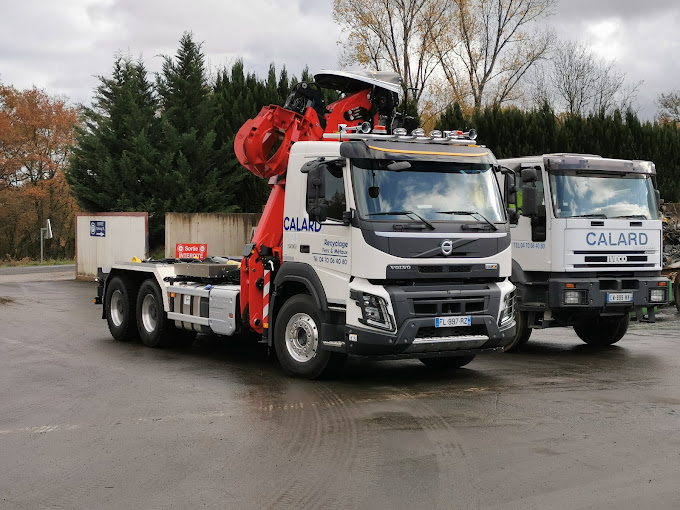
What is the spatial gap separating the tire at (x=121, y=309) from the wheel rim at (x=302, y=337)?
4.62 m

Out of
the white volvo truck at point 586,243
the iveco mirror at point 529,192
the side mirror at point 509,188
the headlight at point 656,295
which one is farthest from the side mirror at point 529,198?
the headlight at point 656,295

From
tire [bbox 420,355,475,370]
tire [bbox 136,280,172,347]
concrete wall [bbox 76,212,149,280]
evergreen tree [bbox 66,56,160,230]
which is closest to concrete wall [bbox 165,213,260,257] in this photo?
concrete wall [bbox 76,212,149,280]

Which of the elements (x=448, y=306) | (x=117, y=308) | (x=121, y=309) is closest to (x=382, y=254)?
(x=448, y=306)

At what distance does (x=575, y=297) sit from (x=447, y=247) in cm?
355

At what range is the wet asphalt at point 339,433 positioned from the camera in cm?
619

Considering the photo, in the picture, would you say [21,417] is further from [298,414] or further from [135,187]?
[135,187]

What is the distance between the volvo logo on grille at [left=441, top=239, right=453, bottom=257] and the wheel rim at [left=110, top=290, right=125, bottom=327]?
6.74m

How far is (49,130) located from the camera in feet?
172

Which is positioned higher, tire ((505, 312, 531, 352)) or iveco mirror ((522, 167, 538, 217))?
iveco mirror ((522, 167, 538, 217))

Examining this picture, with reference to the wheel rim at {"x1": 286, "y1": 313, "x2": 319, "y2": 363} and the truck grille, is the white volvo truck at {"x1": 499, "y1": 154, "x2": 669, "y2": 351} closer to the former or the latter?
the truck grille

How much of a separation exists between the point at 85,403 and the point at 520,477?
16.0 feet

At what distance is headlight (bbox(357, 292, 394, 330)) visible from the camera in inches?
393

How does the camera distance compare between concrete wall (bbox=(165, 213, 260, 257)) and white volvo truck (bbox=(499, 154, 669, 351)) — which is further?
concrete wall (bbox=(165, 213, 260, 257))

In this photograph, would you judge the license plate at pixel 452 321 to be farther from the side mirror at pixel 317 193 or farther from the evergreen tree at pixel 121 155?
the evergreen tree at pixel 121 155
